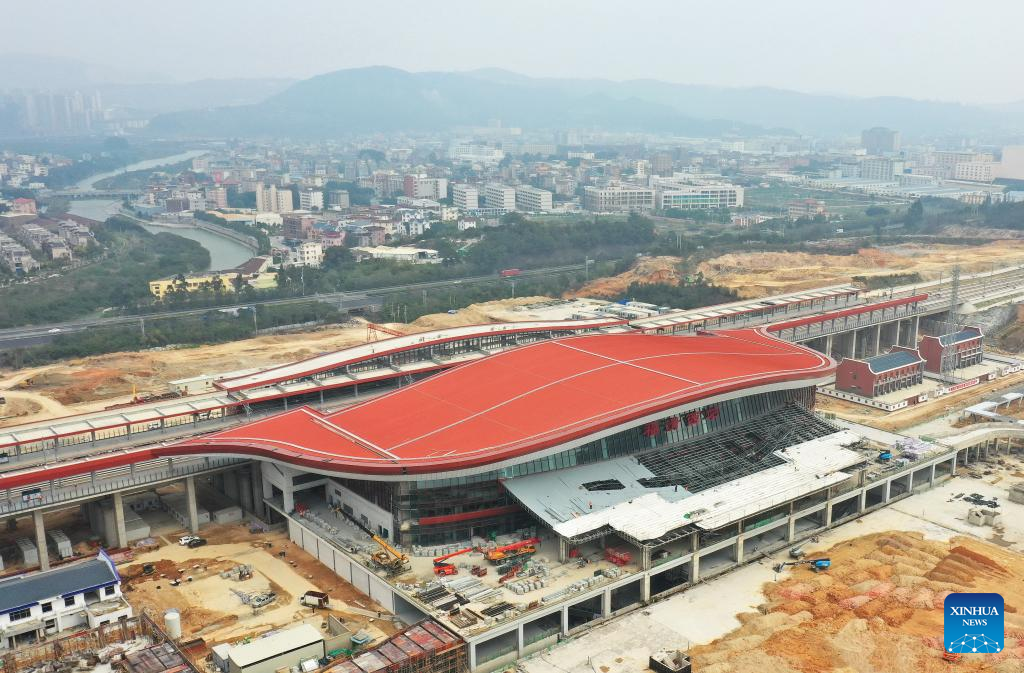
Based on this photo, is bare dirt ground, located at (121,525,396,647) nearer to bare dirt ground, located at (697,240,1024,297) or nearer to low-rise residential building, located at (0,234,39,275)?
bare dirt ground, located at (697,240,1024,297)

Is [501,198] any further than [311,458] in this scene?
Yes

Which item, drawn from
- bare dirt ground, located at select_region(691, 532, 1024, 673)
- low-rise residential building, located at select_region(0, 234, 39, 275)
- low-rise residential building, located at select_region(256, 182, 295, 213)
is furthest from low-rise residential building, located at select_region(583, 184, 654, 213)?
bare dirt ground, located at select_region(691, 532, 1024, 673)

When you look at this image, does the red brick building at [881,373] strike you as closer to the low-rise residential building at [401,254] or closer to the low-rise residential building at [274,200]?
the low-rise residential building at [401,254]

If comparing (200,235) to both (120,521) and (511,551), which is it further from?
(511,551)

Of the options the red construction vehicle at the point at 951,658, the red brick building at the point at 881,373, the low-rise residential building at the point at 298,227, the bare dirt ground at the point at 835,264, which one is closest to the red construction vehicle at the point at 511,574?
the red construction vehicle at the point at 951,658

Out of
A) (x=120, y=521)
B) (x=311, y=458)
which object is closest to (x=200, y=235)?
(x=120, y=521)

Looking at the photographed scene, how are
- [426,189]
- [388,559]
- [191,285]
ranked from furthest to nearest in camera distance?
[426,189] < [191,285] < [388,559]
